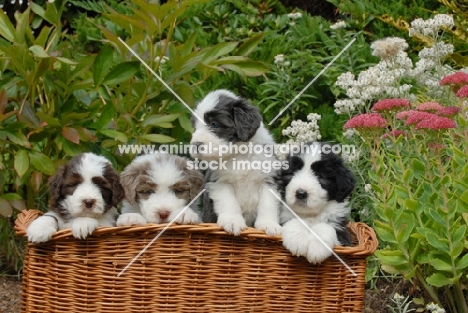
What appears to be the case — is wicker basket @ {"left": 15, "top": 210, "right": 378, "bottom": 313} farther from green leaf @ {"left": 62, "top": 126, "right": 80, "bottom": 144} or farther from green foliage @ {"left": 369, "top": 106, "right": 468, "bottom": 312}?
green leaf @ {"left": 62, "top": 126, "right": 80, "bottom": 144}

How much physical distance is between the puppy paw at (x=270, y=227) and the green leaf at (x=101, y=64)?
170 cm

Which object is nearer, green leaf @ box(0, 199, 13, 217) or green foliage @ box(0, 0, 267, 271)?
green foliage @ box(0, 0, 267, 271)

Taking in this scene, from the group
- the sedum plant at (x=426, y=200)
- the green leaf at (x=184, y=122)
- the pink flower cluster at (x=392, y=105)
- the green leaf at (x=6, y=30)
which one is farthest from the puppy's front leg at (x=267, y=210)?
the green leaf at (x=6, y=30)

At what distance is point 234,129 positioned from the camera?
407cm

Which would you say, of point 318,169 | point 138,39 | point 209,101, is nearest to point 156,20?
point 138,39

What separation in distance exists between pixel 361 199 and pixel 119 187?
224 centimetres

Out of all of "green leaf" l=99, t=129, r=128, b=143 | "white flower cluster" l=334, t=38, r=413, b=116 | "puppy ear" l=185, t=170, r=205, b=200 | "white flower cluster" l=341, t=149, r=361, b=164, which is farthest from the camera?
"white flower cluster" l=334, t=38, r=413, b=116

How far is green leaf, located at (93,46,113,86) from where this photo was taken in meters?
4.96

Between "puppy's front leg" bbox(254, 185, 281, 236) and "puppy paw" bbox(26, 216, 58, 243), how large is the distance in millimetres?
1157

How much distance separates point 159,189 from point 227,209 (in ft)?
1.36

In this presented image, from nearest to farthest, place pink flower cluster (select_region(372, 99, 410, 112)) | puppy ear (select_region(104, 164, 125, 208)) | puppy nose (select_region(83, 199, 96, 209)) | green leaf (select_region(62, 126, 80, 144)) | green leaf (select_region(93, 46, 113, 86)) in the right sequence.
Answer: puppy nose (select_region(83, 199, 96, 209)) → puppy ear (select_region(104, 164, 125, 208)) → pink flower cluster (select_region(372, 99, 410, 112)) → green leaf (select_region(62, 126, 80, 144)) → green leaf (select_region(93, 46, 113, 86))

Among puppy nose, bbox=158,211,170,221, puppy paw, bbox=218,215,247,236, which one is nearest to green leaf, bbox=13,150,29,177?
puppy nose, bbox=158,211,170,221

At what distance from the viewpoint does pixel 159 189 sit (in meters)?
4.15

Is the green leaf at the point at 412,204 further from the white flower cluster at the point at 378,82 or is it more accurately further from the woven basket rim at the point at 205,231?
the white flower cluster at the point at 378,82
